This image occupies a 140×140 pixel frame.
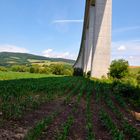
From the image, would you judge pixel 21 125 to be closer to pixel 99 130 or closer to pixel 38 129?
pixel 38 129

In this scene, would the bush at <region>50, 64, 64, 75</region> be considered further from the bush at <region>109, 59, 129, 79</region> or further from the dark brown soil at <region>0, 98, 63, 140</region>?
the dark brown soil at <region>0, 98, 63, 140</region>

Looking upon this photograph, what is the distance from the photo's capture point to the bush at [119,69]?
27.6 m

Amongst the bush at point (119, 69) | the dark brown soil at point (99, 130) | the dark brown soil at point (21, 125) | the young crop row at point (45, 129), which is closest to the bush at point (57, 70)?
the bush at point (119, 69)

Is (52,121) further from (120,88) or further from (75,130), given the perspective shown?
(120,88)

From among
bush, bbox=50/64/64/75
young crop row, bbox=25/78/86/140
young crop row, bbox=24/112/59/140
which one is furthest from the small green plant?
bush, bbox=50/64/64/75

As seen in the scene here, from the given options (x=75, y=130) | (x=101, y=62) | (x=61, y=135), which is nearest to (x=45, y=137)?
(x=61, y=135)

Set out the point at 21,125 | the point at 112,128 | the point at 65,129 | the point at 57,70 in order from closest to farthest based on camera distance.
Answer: the point at 65,129 → the point at 21,125 → the point at 112,128 → the point at 57,70

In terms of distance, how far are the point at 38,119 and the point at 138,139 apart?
2347mm

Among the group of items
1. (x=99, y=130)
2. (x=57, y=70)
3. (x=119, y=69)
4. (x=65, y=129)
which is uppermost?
(x=119, y=69)

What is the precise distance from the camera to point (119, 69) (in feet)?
91.7

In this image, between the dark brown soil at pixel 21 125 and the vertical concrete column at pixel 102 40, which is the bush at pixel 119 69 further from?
the dark brown soil at pixel 21 125

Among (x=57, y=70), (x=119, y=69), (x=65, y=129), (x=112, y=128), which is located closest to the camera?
(x=65, y=129)

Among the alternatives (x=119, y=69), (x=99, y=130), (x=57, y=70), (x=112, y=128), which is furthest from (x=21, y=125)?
(x=57, y=70)

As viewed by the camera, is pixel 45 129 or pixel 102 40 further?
pixel 102 40
